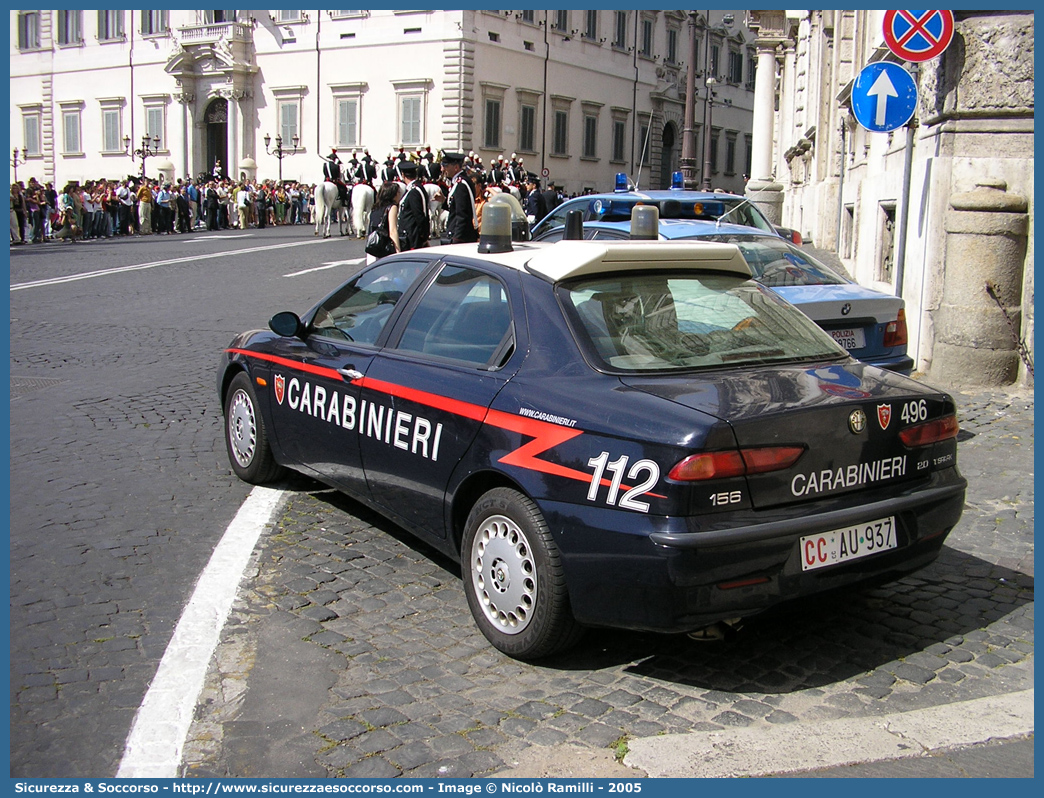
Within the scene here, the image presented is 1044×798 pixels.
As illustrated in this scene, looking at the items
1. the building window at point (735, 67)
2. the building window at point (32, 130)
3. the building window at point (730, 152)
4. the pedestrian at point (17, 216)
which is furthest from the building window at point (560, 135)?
the pedestrian at point (17, 216)

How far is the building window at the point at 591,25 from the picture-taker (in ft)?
177

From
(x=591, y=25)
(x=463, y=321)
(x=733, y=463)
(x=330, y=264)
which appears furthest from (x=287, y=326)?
(x=591, y=25)

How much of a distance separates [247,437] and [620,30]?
54480 millimetres

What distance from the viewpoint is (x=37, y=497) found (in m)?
6.12

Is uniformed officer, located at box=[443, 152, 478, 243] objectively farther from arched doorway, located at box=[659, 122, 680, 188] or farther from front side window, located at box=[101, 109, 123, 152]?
arched doorway, located at box=[659, 122, 680, 188]

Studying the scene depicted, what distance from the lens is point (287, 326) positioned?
18.5ft

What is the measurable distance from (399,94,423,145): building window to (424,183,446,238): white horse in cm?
2121

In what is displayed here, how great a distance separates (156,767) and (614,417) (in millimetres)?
1805

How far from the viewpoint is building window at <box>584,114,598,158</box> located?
55.0 metres

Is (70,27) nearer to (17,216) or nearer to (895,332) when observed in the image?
(17,216)

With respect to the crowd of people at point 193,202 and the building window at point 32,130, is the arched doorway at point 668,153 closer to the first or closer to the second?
the crowd of people at point 193,202

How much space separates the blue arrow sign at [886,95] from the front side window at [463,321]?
588 centimetres

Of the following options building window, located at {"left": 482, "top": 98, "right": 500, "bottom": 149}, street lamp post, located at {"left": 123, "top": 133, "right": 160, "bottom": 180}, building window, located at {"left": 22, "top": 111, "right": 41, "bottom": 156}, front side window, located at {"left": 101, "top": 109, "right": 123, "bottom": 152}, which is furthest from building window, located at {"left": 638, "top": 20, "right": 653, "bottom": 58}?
building window, located at {"left": 22, "top": 111, "right": 41, "bottom": 156}
